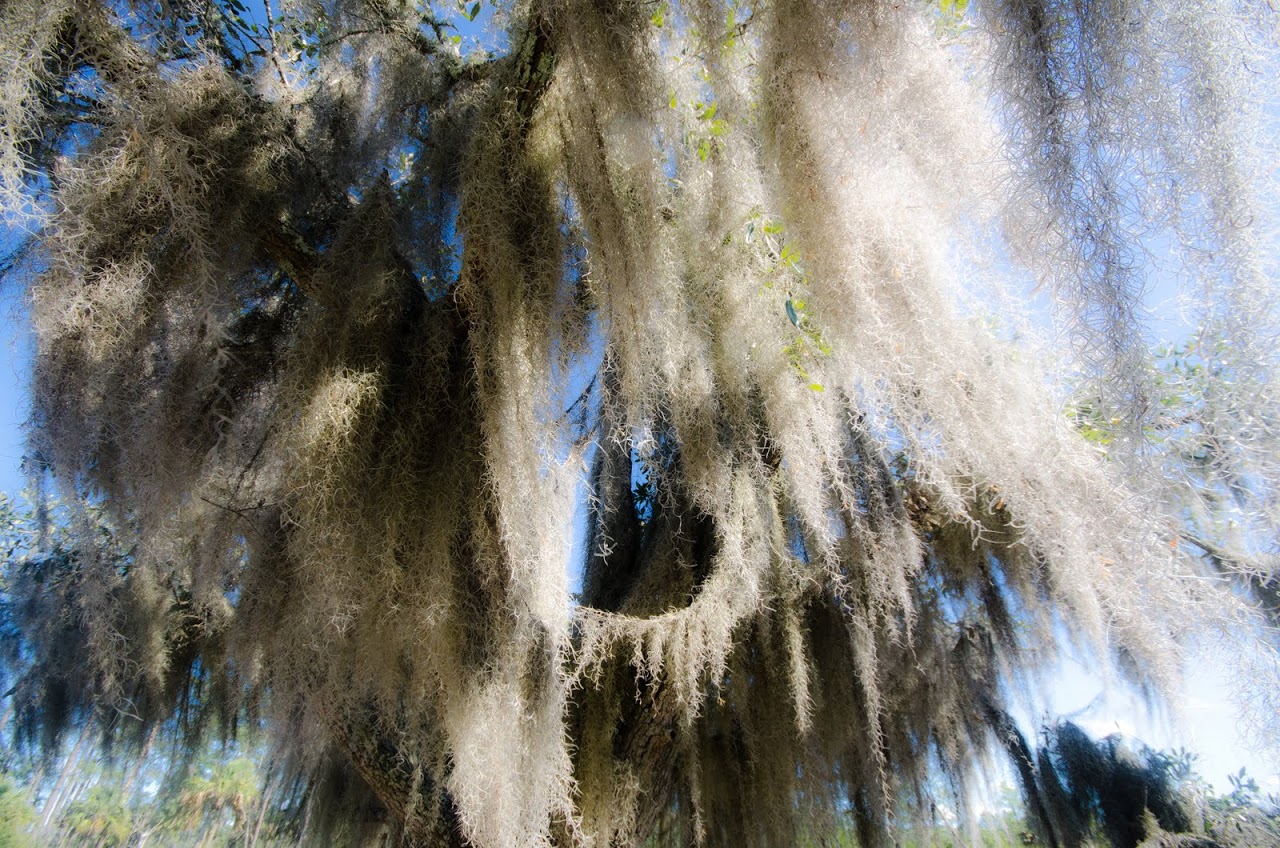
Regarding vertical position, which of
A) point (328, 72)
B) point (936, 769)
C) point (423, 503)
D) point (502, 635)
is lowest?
point (936, 769)

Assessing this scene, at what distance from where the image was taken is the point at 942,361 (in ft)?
5.17

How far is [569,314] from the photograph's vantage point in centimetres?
162

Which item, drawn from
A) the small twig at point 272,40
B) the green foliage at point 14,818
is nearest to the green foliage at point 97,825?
the green foliage at point 14,818

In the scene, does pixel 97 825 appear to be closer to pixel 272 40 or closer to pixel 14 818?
pixel 14 818

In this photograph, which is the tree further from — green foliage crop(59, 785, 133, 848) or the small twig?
green foliage crop(59, 785, 133, 848)

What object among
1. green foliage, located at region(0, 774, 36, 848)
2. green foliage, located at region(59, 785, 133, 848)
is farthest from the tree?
green foliage, located at region(0, 774, 36, 848)

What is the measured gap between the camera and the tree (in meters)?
0.88

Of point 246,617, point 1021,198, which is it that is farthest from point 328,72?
point 1021,198

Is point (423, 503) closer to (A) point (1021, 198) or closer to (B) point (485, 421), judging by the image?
(B) point (485, 421)

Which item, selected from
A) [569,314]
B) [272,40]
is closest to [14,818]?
[272,40]

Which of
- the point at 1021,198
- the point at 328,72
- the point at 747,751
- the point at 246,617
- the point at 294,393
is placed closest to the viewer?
the point at 1021,198

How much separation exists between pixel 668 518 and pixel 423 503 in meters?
1.16

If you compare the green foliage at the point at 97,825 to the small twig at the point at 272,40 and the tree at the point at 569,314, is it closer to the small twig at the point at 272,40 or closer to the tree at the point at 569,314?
the tree at the point at 569,314

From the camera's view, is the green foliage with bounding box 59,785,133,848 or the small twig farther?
the green foliage with bounding box 59,785,133,848
